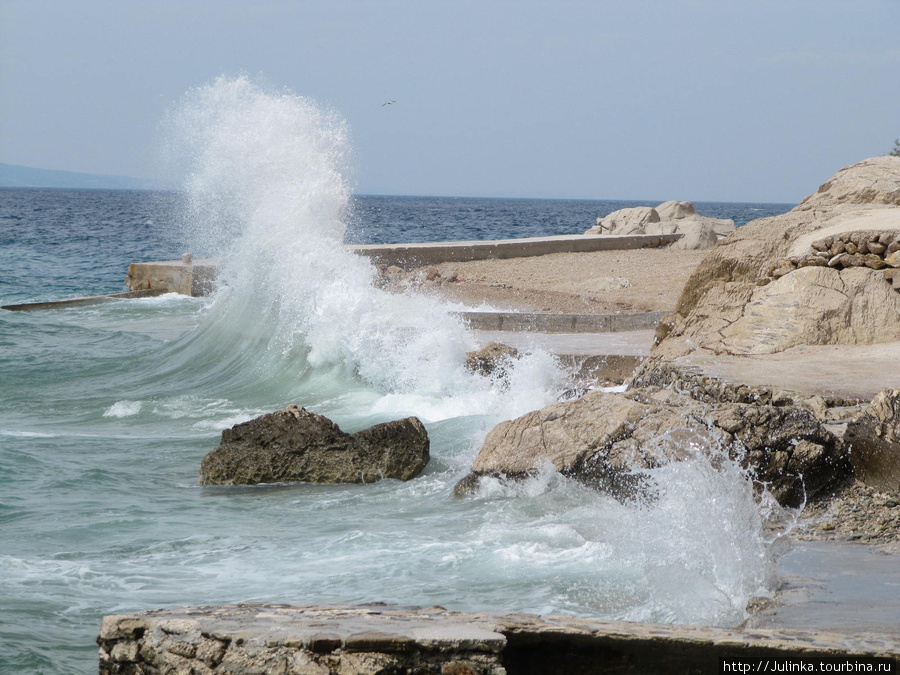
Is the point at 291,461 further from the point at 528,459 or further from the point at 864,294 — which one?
the point at 864,294

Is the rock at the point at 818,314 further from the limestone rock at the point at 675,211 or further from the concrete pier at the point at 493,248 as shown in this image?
the limestone rock at the point at 675,211

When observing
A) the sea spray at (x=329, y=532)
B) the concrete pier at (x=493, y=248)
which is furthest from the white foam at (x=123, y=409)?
the concrete pier at (x=493, y=248)

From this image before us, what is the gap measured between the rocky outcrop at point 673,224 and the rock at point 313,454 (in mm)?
16538

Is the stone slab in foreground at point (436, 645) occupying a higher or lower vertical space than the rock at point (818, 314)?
lower

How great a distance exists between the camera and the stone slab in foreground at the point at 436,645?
8.54ft

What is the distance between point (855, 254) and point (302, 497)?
4498mm

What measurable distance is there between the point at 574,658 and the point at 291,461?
4.06 metres

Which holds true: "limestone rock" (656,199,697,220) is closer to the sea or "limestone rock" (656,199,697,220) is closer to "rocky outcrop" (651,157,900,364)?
the sea

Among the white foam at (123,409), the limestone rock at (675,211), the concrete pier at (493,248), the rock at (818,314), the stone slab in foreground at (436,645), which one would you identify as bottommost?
the white foam at (123,409)

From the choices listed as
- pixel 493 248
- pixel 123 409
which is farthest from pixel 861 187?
pixel 493 248

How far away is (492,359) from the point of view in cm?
927

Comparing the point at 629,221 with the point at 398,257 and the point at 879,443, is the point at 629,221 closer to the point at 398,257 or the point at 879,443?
the point at 398,257

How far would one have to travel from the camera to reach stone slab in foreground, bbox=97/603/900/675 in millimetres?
2604

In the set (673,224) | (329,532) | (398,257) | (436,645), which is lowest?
(329,532)
